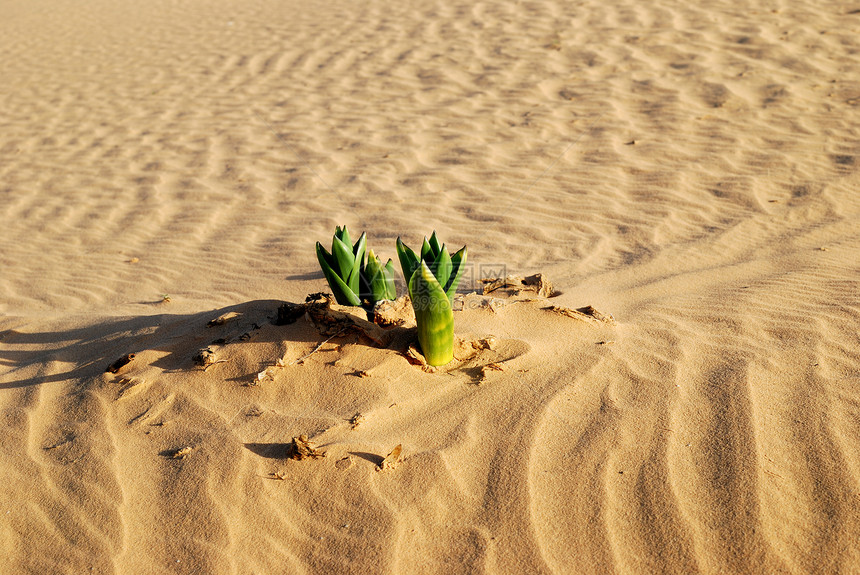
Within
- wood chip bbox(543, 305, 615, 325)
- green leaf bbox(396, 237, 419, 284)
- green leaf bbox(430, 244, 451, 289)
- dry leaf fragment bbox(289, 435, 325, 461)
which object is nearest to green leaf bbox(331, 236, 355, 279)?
green leaf bbox(396, 237, 419, 284)

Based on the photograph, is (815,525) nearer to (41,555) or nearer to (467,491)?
(467,491)

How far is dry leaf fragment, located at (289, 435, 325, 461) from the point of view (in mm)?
2217

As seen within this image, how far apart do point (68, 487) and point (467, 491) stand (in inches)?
57.2

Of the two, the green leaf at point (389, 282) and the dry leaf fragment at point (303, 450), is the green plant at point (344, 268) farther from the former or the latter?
the dry leaf fragment at point (303, 450)

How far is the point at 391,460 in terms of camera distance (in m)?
2.21

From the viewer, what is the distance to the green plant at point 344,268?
275 centimetres

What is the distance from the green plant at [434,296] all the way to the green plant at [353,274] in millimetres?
137

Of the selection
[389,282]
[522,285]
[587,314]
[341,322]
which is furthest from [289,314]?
[587,314]

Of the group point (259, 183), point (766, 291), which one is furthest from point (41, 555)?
point (259, 183)

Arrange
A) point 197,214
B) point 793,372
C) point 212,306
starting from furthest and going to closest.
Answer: point 197,214 < point 212,306 < point 793,372

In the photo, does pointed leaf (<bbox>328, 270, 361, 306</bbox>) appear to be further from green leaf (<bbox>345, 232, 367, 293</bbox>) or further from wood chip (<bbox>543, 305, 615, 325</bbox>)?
wood chip (<bbox>543, 305, 615, 325</bbox>)

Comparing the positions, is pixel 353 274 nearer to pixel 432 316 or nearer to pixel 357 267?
pixel 357 267

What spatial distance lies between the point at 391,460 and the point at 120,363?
1.43 meters

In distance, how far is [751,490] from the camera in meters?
2.04
